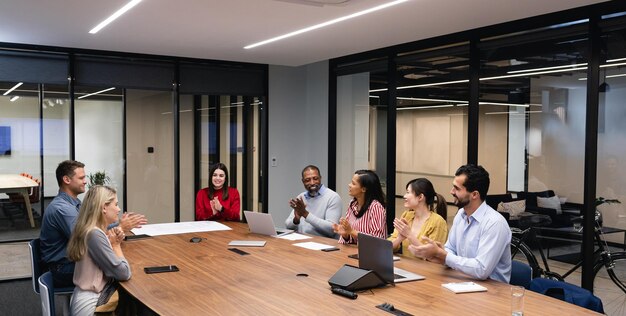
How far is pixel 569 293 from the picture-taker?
9.53 feet

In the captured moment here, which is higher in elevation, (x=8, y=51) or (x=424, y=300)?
(x=8, y=51)

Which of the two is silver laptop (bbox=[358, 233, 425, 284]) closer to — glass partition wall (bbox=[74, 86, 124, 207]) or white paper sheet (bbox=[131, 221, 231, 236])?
white paper sheet (bbox=[131, 221, 231, 236])

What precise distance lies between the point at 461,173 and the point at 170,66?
4863 millimetres

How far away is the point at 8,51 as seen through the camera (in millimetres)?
6281

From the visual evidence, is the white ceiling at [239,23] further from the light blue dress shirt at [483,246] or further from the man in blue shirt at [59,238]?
the light blue dress shirt at [483,246]

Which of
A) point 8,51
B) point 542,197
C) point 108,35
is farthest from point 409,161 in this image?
point 8,51

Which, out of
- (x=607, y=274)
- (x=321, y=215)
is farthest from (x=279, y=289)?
(x=607, y=274)

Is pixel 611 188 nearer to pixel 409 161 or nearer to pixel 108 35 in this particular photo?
pixel 409 161

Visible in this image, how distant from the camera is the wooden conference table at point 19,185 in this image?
6586mm

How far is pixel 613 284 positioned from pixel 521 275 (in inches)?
68.9

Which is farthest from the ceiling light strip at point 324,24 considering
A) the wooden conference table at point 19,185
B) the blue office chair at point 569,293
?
the wooden conference table at point 19,185

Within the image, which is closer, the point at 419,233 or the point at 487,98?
the point at 419,233

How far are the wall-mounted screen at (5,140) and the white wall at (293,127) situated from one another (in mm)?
3325

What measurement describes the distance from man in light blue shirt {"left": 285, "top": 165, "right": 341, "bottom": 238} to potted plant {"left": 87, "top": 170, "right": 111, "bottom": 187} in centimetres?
325
